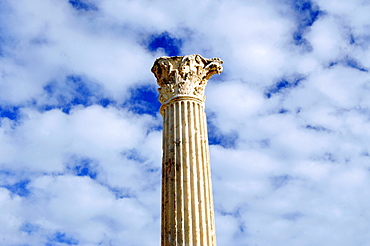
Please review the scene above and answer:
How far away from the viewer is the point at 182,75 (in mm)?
18594

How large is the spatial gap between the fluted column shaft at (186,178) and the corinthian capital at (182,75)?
0.43 m

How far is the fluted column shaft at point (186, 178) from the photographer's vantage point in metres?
15.3

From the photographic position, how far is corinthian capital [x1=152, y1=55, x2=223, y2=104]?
1842cm

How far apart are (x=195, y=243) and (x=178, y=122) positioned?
16.1 ft

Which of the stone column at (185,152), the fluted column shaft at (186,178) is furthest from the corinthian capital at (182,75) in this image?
the fluted column shaft at (186,178)

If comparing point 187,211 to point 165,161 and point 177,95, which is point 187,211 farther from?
point 177,95

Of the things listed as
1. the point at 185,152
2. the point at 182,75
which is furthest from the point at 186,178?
the point at 182,75

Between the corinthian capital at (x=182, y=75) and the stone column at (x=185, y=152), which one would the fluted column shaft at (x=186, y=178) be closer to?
the stone column at (x=185, y=152)

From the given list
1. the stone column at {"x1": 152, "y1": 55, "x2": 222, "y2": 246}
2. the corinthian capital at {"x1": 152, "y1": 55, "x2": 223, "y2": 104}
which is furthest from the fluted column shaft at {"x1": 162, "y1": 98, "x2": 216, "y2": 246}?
the corinthian capital at {"x1": 152, "y1": 55, "x2": 223, "y2": 104}

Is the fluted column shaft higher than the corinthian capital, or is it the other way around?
the corinthian capital

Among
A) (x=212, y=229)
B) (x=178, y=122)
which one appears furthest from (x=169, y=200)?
(x=178, y=122)

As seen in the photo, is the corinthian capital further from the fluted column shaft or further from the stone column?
the fluted column shaft

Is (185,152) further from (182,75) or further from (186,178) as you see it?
(182,75)

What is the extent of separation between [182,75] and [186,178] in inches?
185
